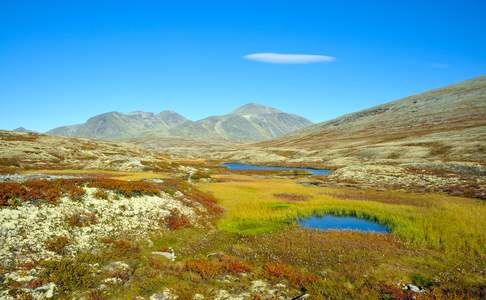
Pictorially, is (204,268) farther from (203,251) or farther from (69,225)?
(69,225)

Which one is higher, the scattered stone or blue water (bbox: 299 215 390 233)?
the scattered stone

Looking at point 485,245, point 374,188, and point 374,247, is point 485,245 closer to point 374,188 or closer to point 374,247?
point 374,247

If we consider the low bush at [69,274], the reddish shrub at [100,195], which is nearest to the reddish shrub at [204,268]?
the low bush at [69,274]

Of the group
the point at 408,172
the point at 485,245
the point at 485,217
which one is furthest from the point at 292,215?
the point at 408,172

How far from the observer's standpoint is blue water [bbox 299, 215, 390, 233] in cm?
3041

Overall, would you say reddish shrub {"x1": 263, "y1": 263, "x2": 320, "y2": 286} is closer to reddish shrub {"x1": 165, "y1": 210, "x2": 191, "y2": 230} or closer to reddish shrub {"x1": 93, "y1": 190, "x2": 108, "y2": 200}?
reddish shrub {"x1": 165, "y1": 210, "x2": 191, "y2": 230}

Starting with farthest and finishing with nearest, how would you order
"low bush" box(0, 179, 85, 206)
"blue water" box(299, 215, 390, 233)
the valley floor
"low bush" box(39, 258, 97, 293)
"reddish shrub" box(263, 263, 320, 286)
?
"blue water" box(299, 215, 390, 233)
"low bush" box(0, 179, 85, 206)
"reddish shrub" box(263, 263, 320, 286)
the valley floor
"low bush" box(39, 258, 97, 293)

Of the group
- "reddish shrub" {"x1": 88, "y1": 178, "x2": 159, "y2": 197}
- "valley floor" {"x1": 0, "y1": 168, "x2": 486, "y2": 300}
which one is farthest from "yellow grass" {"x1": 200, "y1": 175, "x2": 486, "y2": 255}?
"reddish shrub" {"x1": 88, "y1": 178, "x2": 159, "y2": 197}

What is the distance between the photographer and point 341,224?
32594 millimetres

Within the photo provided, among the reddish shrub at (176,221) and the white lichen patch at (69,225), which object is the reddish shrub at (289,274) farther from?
the white lichen patch at (69,225)

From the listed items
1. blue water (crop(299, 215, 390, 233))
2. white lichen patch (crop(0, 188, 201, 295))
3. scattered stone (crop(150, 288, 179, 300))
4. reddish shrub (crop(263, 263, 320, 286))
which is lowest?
blue water (crop(299, 215, 390, 233))

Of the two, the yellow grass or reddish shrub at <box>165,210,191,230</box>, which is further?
reddish shrub at <box>165,210,191,230</box>

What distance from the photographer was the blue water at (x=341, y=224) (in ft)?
99.8

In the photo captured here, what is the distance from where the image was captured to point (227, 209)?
1465 inches
